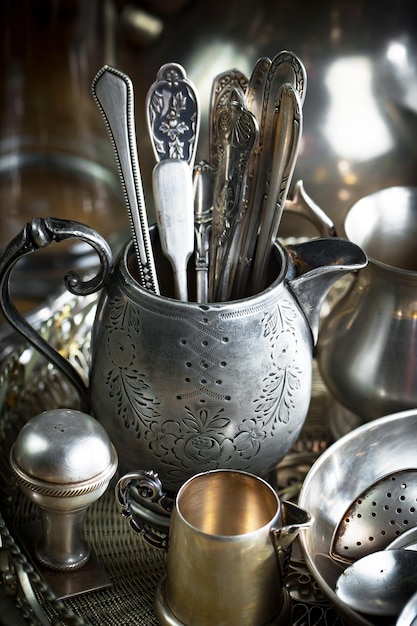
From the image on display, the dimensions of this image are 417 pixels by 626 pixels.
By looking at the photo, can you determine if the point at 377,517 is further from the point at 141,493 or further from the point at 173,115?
the point at 173,115

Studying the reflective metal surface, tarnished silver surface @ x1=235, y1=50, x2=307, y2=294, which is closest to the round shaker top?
tarnished silver surface @ x1=235, y1=50, x2=307, y2=294

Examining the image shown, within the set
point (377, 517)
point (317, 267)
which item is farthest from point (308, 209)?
point (377, 517)

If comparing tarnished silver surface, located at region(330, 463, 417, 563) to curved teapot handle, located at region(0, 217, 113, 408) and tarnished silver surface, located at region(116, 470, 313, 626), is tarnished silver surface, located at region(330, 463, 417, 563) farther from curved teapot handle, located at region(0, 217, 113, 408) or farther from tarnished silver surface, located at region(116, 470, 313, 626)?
curved teapot handle, located at region(0, 217, 113, 408)

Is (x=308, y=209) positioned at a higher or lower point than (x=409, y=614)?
higher

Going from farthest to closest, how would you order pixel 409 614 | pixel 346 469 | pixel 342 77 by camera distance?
pixel 342 77 < pixel 346 469 < pixel 409 614

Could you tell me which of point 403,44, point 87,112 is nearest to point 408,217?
point 403,44

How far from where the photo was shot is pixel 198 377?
0.42 m

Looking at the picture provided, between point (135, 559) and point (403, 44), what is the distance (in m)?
0.42

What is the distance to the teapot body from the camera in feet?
1.38

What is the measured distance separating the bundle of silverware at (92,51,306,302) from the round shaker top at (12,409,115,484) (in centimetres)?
8

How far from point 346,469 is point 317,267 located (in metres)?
0.11

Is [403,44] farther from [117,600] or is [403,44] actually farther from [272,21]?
[117,600]

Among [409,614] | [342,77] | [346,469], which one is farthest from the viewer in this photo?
[342,77]

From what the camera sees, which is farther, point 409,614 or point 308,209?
point 308,209
